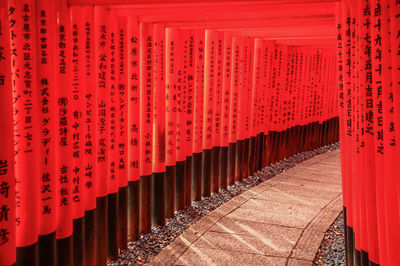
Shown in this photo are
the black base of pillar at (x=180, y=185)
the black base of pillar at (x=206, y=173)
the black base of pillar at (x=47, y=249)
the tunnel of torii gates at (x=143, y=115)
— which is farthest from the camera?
the black base of pillar at (x=206, y=173)

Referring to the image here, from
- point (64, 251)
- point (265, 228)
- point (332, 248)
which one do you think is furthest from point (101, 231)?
point (332, 248)

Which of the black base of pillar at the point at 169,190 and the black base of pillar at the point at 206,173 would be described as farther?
the black base of pillar at the point at 206,173

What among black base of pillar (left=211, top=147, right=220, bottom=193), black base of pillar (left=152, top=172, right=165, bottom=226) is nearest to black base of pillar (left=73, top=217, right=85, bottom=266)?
black base of pillar (left=152, top=172, right=165, bottom=226)

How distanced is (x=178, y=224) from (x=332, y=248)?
2.46 m

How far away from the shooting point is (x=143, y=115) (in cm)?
611

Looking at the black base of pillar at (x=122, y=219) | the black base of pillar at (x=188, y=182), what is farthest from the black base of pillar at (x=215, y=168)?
the black base of pillar at (x=122, y=219)

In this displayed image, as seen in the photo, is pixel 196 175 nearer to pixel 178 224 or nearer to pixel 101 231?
pixel 178 224

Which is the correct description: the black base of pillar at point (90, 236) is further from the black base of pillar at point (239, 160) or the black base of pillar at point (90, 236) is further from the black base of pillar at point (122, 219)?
the black base of pillar at point (239, 160)

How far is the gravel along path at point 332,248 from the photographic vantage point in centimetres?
555

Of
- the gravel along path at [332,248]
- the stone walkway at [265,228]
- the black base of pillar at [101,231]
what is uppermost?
the black base of pillar at [101,231]

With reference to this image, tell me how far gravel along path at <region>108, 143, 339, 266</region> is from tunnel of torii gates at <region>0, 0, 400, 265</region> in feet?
0.49

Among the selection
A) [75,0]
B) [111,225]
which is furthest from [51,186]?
[75,0]

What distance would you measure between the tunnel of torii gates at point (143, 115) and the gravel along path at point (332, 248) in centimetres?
91

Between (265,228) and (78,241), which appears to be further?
(265,228)
